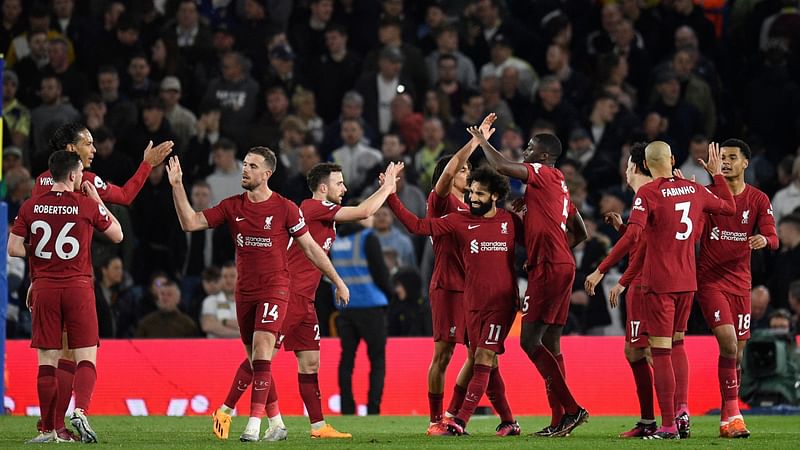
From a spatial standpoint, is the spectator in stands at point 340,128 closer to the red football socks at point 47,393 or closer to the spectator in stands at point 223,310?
the spectator in stands at point 223,310

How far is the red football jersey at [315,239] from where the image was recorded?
1248cm

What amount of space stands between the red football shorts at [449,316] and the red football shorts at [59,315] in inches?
122

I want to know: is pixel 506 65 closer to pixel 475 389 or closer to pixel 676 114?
pixel 676 114

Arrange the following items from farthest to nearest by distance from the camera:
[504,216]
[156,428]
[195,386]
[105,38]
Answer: [105,38]
[195,386]
[156,428]
[504,216]

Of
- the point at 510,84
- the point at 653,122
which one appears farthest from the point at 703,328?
the point at 510,84

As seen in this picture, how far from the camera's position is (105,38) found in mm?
21984

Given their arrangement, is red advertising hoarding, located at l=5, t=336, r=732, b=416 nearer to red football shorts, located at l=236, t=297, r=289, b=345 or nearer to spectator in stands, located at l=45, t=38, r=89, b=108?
spectator in stands, located at l=45, t=38, r=89, b=108

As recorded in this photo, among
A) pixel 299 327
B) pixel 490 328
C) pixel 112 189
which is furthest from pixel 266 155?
pixel 490 328

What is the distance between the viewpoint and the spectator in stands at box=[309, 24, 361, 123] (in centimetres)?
2148

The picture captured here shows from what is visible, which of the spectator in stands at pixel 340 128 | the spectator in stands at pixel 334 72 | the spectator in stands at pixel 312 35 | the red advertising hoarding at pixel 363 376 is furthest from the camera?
the spectator in stands at pixel 312 35

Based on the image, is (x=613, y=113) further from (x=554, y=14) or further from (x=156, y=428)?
(x=156, y=428)

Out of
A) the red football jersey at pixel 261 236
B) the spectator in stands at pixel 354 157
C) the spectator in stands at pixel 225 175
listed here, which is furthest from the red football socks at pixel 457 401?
the spectator in stands at pixel 225 175

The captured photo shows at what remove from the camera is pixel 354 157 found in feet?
65.6

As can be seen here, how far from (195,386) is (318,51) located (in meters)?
6.89
